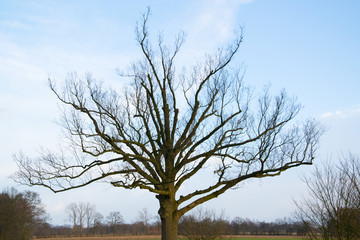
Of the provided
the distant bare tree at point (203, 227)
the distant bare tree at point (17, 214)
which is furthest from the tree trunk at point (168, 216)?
the distant bare tree at point (17, 214)

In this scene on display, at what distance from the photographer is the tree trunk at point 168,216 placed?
37.9 feet

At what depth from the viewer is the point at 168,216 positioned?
11.6 metres

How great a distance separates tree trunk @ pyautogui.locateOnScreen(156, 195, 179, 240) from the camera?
37.9ft

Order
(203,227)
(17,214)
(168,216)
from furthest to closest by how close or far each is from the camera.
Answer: (17,214)
(203,227)
(168,216)

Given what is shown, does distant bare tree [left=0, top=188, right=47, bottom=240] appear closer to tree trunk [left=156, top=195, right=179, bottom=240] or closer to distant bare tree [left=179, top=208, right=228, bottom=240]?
distant bare tree [left=179, top=208, right=228, bottom=240]

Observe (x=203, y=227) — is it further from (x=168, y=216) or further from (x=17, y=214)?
(x=17, y=214)

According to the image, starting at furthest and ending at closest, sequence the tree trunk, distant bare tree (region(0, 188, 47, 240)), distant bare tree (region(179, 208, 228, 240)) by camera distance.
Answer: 1. distant bare tree (region(0, 188, 47, 240))
2. distant bare tree (region(179, 208, 228, 240))
3. the tree trunk

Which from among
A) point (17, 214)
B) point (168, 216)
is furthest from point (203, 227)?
point (17, 214)

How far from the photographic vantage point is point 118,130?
11773mm

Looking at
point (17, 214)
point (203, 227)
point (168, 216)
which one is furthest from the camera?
point (17, 214)

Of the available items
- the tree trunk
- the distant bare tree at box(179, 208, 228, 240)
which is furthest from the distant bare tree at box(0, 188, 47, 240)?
the tree trunk

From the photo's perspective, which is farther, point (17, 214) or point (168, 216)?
point (17, 214)

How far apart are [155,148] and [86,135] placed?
103 inches

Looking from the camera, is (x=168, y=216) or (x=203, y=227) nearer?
(x=168, y=216)
